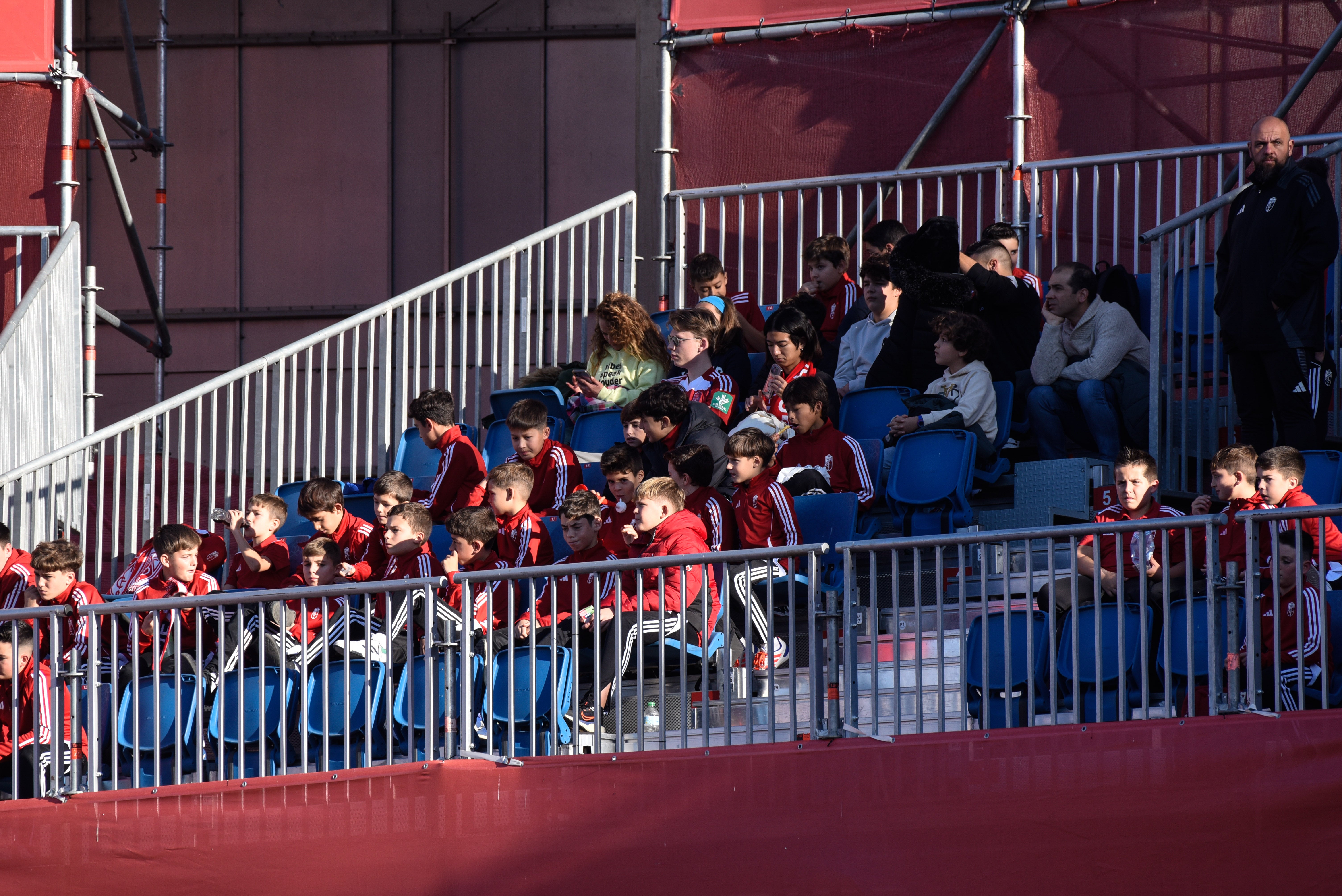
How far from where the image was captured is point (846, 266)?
10352mm

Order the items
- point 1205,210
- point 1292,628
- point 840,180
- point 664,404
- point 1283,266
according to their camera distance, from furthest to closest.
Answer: point 840,180, point 1205,210, point 664,404, point 1283,266, point 1292,628

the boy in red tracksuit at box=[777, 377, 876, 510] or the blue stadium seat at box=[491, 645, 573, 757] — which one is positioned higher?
the boy in red tracksuit at box=[777, 377, 876, 510]

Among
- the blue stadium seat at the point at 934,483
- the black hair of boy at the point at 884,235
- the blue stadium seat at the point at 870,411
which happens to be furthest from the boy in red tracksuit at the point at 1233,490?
the black hair of boy at the point at 884,235

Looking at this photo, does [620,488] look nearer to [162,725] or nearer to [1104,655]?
[162,725]

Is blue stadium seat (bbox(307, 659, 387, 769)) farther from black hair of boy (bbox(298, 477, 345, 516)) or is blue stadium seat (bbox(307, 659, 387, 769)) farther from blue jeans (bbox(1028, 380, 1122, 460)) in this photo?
blue jeans (bbox(1028, 380, 1122, 460))

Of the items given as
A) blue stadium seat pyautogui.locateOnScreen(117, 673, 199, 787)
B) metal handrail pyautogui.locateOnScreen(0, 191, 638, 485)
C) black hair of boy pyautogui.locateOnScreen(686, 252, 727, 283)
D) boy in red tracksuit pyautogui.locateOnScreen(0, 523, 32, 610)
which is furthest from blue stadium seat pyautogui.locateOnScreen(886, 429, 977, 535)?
boy in red tracksuit pyautogui.locateOnScreen(0, 523, 32, 610)

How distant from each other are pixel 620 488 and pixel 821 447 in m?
1.04

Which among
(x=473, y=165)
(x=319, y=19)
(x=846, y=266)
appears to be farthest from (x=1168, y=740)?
(x=319, y=19)

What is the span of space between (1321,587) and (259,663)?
3.64 m

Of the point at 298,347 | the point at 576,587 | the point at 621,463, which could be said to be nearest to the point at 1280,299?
the point at 621,463

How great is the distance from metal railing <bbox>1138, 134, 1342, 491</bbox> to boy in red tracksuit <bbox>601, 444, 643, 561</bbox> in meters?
2.56

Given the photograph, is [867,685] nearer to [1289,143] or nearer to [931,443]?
[931,443]

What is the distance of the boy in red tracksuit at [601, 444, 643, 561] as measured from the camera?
7.70 metres

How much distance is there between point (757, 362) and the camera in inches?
386
